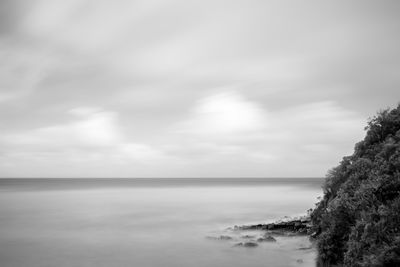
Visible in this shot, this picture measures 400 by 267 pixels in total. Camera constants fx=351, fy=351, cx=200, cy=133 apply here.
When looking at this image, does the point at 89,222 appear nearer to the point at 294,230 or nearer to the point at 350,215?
the point at 294,230

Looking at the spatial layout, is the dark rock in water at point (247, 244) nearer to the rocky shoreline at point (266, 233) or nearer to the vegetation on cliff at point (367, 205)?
the rocky shoreline at point (266, 233)

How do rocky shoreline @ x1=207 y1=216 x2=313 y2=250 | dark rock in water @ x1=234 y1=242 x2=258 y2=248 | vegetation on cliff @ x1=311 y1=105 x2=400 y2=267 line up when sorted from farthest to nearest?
1. rocky shoreline @ x1=207 y1=216 x2=313 y2=250
2. dark rock in water @ x1=234 y1=242 x2=258 y2=248
3. vegetation on cliff @ x1=311 y1=105 x2=400 y2=267

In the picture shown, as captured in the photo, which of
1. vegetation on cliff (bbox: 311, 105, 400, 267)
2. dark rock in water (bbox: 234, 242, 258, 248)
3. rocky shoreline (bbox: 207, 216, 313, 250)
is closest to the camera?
vegetation on cliff (bbox: 311, 105, 400, 267)

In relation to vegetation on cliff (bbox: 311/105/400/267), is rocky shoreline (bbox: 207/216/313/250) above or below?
below

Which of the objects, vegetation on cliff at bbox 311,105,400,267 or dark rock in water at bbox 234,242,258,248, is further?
dark rock in water at bbox 234,242,258,248

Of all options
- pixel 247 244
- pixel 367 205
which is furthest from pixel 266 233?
pixel 367 205

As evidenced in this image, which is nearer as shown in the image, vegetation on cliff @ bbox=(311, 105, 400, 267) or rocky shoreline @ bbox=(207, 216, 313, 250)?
vegetation on cliff @ bbox=(311, 105, 400, 267)

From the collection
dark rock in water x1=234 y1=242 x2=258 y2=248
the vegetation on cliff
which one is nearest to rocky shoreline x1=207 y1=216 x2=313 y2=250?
dark rock in water x1=234 y1=242 x2=258 y2=248

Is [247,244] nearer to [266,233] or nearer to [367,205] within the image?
[266,233]

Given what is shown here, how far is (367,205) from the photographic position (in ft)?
45.9

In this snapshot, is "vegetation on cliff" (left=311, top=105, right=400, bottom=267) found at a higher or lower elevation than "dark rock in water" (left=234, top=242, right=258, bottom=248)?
higher

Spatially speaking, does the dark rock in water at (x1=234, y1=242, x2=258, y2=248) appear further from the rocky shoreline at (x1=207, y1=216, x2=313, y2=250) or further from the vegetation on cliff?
the vegetation on cliff

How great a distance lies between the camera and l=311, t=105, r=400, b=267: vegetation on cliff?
40.0 ft

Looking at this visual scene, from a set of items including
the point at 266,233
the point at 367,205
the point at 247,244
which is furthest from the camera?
the point at 266,233
